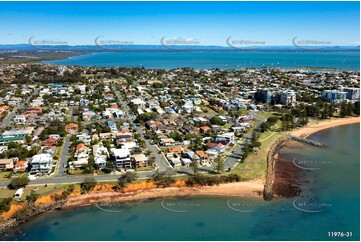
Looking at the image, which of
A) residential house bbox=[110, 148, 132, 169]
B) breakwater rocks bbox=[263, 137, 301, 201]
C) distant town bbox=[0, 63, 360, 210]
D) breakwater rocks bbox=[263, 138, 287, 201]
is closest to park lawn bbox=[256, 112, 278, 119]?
distant town bbox=[0, 63, 360, 210]

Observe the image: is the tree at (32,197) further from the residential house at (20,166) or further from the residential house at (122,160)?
the residential house at (122,160)

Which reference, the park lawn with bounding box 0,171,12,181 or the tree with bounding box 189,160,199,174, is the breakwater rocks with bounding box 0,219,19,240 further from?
the tree with bounding box 189,160,199,174

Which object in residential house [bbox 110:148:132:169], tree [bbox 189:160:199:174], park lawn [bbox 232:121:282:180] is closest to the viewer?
tree [bbox 189:160:199:174]

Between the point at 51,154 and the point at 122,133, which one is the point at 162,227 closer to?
the point at 51,154

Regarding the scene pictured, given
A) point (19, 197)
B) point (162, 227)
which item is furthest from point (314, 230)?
point (19, 197)

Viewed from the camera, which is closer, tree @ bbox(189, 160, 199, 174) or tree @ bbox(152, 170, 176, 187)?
tree @ bbox(152, 170, 176, 187)
